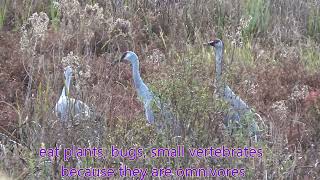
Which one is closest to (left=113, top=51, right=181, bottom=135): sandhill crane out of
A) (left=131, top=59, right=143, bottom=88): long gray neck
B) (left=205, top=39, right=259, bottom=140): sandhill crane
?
(left=131, top=59, right=143, bottom=88): long gray neck

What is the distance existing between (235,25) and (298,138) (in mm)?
2944

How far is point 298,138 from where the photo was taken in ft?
21.5

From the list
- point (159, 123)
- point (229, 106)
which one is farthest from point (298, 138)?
point (159, 123)

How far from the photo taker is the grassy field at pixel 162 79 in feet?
17.2

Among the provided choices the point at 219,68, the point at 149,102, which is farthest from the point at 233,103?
the point at 219,68

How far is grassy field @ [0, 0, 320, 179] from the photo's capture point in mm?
5234

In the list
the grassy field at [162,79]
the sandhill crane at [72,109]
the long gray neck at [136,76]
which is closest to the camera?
the grassy field at [162,79]

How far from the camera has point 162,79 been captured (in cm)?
554

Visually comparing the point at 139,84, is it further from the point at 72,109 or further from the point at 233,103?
the point at 72,109

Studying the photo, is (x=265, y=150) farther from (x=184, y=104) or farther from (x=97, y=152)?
(x=97, y=152)

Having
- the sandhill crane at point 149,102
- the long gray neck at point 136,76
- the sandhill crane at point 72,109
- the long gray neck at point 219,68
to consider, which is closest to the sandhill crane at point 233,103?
the long gray neck at point 219,68

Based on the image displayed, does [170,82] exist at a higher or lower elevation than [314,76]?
higher

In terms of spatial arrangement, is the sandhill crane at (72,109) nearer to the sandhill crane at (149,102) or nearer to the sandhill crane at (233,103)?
the sandhill crane at (149,102)

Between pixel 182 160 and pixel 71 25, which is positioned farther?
pixel 71 25
